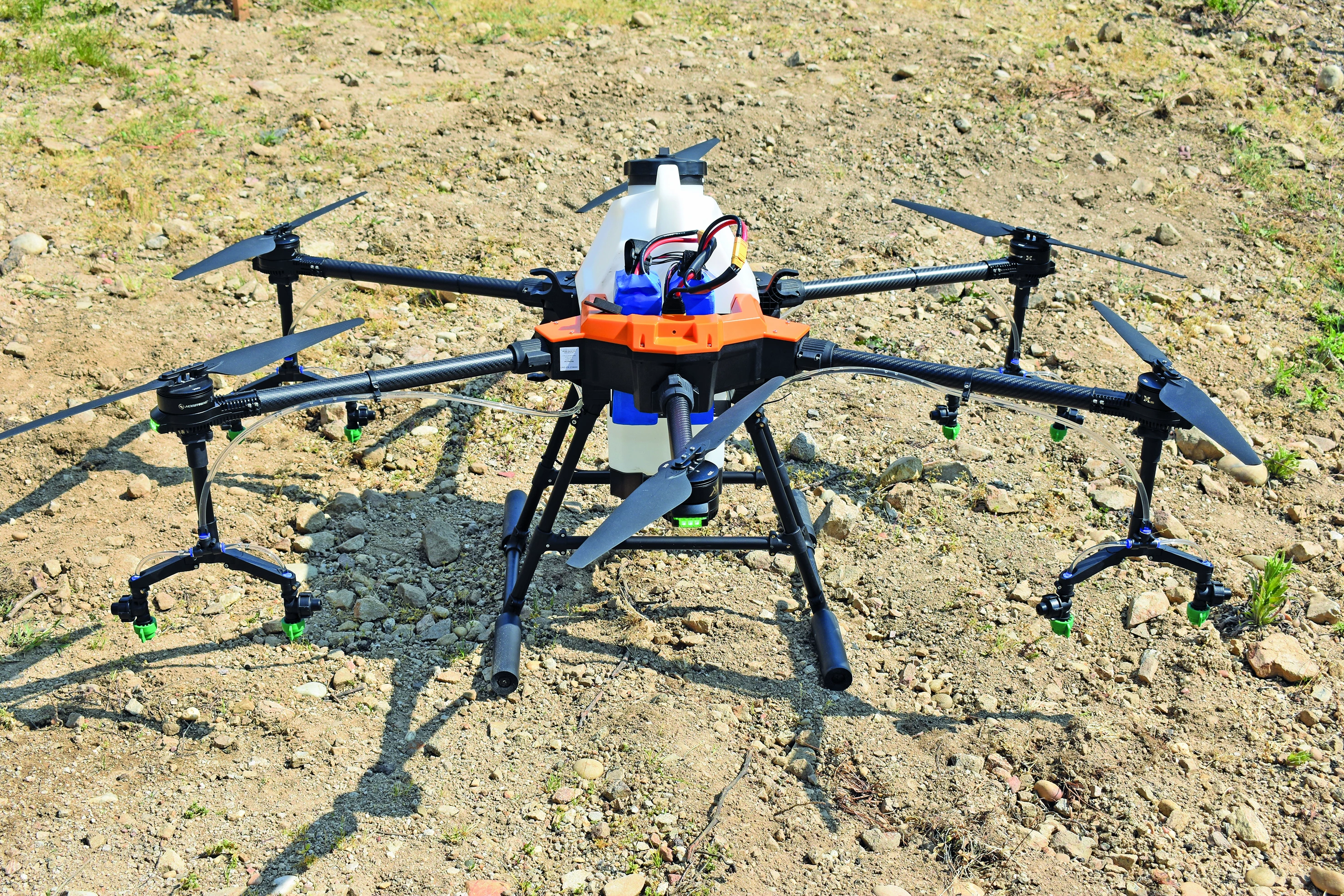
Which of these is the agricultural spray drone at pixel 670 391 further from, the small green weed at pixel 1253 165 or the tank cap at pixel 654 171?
the small green weed at pixel 1253 165

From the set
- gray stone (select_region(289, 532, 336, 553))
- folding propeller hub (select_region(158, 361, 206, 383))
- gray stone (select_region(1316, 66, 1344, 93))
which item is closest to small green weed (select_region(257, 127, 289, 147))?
gray stone (select_region(289, 532, 336, 553))

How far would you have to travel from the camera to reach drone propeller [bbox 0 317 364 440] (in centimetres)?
329

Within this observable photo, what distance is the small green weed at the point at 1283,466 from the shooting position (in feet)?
18.4

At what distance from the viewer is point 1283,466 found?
5613 millimetres

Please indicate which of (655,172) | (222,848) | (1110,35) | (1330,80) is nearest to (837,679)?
(655,172)

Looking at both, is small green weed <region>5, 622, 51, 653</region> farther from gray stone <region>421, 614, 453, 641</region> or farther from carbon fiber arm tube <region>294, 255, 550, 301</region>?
carbon fiber arm tube <region>294, 255, 550, 301</region>

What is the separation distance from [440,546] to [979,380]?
2.61 m

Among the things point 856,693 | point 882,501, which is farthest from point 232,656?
point 882,501

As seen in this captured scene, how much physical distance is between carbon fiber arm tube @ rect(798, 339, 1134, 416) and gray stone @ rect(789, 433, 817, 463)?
1727mm

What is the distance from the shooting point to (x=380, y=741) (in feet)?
12.8

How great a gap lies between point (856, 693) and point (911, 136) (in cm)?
569

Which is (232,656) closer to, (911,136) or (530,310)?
(530,310)

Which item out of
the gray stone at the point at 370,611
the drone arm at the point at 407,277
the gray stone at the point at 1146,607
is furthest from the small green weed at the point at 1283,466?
the gray stone at the point at 370,611

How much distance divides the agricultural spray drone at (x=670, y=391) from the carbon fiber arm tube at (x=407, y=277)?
0.85m
